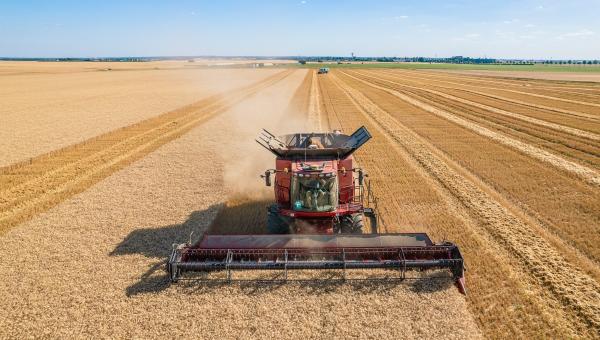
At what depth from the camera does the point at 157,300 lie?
8.38m

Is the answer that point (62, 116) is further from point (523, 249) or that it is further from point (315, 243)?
point (523, 249)

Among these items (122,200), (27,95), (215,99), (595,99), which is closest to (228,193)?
(122,200)

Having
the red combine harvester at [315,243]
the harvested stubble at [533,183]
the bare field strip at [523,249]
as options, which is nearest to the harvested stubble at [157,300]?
the red combine harvester at [315,243]

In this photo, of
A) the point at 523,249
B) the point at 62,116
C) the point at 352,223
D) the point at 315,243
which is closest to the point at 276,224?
the point at 315,243

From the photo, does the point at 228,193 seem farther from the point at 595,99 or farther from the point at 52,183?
the point at 595,99

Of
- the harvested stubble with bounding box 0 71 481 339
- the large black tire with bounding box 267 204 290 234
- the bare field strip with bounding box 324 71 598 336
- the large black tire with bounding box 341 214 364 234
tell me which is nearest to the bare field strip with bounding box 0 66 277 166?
the harvested stubble with bounding box 0 71 481 339

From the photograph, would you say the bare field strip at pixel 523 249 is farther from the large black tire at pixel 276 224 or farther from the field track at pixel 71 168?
the field track at pixel 71 168

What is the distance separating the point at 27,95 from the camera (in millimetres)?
50156

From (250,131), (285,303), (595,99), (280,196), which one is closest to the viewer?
(285,303)

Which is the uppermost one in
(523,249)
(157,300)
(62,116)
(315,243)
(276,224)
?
(315,243)

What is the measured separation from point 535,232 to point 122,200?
12980 millimetres

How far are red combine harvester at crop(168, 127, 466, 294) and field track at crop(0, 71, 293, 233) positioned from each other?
766 cm

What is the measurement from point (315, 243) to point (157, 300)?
3.47 meters

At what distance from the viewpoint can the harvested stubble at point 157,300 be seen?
7480 millimetres
